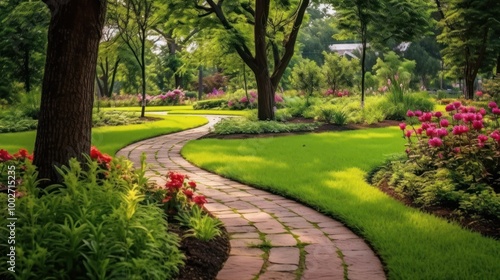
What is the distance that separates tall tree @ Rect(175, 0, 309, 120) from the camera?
13998mm

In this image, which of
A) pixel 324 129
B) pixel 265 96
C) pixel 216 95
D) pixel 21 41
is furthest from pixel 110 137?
pixel 216 95

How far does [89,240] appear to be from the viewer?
2666 mm

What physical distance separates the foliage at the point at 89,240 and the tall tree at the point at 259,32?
10.9m

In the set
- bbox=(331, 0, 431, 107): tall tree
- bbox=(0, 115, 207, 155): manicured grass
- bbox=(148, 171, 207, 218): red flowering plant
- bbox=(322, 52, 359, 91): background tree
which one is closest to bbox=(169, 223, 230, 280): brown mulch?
bbox=(148, 171, 207, 218): red flowering plant

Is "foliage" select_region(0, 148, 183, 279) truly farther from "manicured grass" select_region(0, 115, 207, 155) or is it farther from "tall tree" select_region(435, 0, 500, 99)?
"tall tree" select_region(435, 0, 500, 99)

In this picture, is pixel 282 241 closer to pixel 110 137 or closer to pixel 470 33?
pixel 110 137

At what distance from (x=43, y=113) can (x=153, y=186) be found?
48.5 inches

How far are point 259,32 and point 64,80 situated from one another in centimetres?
1062

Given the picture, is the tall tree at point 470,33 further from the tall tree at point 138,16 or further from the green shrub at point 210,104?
the tall tree at point 138,16

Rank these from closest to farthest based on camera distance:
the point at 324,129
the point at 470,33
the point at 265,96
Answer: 1. the point at 324,129
2. the point at 265,96
3. the point at 470,33

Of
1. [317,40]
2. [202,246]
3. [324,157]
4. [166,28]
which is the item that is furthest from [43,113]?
[317,40]

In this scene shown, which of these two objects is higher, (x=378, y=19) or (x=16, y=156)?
(x=378, y=19)

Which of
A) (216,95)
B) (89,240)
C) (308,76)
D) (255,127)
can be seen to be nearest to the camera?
(89,240)

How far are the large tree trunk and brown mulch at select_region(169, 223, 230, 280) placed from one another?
3.70 ft
